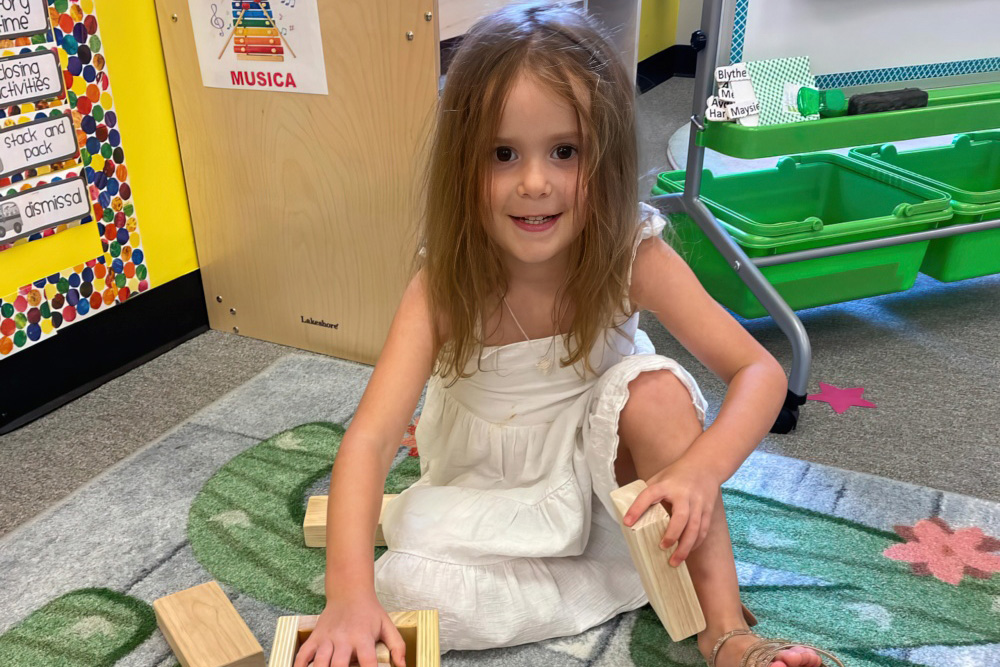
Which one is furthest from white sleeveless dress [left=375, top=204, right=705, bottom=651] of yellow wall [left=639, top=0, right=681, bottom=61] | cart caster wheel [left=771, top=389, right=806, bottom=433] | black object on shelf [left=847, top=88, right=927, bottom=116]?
yellow wall [left=639, top=0, right=681, bottom=61]

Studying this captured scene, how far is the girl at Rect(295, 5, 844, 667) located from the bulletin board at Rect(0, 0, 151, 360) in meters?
0.63

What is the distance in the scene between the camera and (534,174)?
72cm

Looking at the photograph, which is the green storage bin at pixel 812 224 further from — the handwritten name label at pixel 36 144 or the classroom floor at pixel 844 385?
the handwritten name label at pixel 36 144

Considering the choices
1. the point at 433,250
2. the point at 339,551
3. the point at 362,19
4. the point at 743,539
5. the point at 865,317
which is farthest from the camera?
the point at 865,317

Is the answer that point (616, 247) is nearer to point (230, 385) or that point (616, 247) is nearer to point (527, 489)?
point (527, 489)

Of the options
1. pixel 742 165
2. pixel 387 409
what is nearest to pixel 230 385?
pixel 387 409

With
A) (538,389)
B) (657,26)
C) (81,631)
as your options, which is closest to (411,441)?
(538,389)

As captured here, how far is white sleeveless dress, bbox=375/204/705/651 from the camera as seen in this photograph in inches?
31.9

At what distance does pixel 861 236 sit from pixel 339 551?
3.29ft

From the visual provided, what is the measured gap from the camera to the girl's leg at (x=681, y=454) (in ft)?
2.50

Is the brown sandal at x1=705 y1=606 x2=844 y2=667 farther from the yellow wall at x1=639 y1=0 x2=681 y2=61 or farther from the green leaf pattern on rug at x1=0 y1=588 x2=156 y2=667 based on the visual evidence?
the yellow wall at x1=639 y1=0 x2=681 y2=61

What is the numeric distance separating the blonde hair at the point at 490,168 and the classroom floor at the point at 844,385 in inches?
3.2

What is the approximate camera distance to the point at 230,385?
4.33 ft

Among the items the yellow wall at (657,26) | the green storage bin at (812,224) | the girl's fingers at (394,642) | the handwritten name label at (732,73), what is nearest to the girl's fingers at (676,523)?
the girl's fingers at (394,642)
